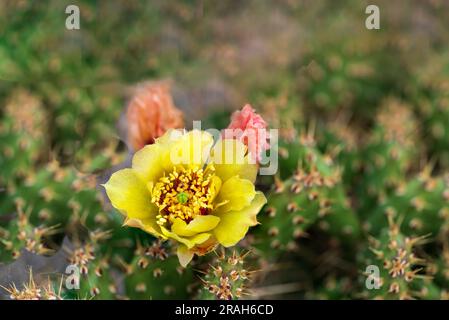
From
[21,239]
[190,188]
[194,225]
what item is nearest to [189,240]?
[194,225]

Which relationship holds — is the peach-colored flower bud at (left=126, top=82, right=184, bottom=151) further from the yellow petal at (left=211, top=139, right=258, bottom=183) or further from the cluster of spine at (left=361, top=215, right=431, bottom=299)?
the cluster of spine at (left=361, top=215, right=431, bottom=299)

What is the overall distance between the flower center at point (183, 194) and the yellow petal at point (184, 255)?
0.07m

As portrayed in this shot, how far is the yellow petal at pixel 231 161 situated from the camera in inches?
60.3

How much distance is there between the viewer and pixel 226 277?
154 cm

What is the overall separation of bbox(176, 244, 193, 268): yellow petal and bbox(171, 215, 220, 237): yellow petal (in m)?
0.04

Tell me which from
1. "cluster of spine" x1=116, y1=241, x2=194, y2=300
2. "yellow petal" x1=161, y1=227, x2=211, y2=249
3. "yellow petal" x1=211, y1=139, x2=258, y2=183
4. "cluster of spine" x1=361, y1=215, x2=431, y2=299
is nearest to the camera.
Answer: "yellow petal" x1=161, y1=227, x2=211, y2=249

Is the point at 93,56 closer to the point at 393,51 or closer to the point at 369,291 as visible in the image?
the point at 393,51

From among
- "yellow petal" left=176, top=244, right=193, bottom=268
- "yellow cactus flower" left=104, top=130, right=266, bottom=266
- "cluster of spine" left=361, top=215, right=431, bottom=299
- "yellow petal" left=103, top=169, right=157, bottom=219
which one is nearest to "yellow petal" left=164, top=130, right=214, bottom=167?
"yellow cactus flower" left=104, top=130, right=266, bottom=266

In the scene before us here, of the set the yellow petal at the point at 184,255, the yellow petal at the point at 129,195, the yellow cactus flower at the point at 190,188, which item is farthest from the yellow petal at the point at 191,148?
the yellow petal at the point at 184,255

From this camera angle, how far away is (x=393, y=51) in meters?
2.75

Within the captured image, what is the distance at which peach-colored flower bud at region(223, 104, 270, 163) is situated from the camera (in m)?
1.55

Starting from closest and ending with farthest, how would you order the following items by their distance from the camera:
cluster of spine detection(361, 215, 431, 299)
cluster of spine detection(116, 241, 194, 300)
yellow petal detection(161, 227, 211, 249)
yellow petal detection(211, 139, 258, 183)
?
yellow petal detection(161, 227, 211, 249) → yellow petal detection(211, 139, 258, 183) → cluster of spine detection(116, 241, 194, 300) → cluster of spine detection(361, 215, 431, 299)

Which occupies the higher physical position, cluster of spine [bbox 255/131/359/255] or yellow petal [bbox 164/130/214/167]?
yellow petal [bbox 164/130/214/167]

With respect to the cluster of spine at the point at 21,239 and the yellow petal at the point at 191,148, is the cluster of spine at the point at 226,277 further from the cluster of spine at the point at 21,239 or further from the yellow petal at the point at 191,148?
the cluster of spine at the point at 21,239
